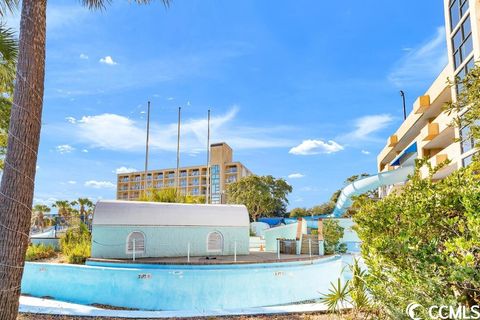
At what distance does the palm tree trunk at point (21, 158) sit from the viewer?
530 cm

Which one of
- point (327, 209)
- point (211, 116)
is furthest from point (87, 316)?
point (327, 209)

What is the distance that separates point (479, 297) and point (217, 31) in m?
15.4

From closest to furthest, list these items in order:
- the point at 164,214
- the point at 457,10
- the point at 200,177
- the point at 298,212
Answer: the point at 164,214
the point at 457,10
the point at 298,212
the point at 200,177

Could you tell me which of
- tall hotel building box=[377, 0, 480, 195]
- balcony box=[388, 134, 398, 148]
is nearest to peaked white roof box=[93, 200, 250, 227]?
tall hotel building box=[377, 0, 480, 195]

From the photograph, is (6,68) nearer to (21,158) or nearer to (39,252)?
(21,158)

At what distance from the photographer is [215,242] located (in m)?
18.8

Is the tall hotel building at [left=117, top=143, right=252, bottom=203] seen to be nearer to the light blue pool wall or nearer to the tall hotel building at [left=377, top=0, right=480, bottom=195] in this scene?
the tall hotel building at [left=377, top=0, right=480, bottom=195]

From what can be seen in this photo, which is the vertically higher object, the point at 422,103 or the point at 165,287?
the point at 422,103

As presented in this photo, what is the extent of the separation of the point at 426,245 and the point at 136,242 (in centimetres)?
1536

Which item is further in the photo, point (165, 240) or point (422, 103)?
point (422, 103)

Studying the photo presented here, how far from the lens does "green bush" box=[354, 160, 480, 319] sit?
11.7ft

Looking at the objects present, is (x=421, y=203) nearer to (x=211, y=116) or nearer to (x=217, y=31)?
(x=217, y=31)

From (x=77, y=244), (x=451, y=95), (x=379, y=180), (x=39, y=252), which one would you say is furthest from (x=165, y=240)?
(x=451, y=95)

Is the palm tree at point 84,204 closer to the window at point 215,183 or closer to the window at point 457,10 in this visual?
the window at point 215,183
